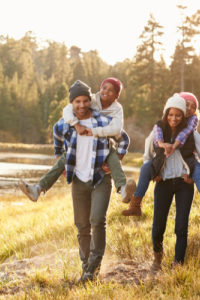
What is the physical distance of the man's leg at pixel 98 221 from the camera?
341 centimetres

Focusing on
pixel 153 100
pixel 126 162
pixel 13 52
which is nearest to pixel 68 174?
pixel 126 162

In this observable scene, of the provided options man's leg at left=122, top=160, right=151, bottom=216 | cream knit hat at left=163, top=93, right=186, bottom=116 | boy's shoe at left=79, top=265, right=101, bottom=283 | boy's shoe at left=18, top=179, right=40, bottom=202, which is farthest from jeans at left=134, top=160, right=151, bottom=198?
boy's shoe at left=18, top=179, right=40, bottom=202

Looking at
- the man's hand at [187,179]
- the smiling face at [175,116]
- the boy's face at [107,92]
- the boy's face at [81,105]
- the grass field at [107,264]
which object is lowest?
the grass field at [107,264]

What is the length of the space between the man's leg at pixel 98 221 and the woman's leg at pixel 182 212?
2.42 ft

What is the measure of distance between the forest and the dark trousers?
1209 inches

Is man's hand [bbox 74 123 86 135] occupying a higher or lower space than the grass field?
higher

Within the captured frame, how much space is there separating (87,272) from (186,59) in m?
34.1

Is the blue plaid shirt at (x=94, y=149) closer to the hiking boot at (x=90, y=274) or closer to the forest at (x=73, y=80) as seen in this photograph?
the hiking boot at (x=90, y=274)

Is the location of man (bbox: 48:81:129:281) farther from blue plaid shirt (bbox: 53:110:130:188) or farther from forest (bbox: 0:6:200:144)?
forest (bbox: 0:6:200:144)

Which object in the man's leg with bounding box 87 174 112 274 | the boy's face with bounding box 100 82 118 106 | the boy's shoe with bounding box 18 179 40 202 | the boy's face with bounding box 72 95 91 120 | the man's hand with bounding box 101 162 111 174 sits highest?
the boy's face with bounding box 100 82 118 106

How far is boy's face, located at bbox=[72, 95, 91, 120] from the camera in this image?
11.5 feet

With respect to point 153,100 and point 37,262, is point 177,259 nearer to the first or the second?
point 37,262

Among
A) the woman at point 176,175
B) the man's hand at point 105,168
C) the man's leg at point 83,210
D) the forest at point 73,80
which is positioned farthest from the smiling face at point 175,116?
the forest at point 73,80

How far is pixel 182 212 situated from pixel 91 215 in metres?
0.92
